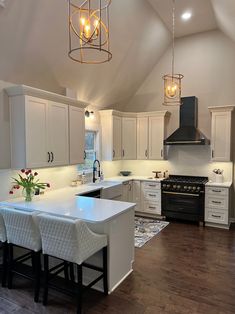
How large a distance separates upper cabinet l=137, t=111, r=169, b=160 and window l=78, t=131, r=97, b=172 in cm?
118

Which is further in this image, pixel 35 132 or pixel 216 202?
pixel 216 202

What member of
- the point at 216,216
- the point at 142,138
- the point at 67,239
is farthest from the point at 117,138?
the point at 67,239

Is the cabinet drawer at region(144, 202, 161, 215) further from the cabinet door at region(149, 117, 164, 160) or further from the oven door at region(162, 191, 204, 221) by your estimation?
the cabinet door at region(149, 117, 164, 160)

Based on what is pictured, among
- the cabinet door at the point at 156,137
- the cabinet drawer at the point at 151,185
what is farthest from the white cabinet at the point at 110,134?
the cabinet drawer at the point at 151,185

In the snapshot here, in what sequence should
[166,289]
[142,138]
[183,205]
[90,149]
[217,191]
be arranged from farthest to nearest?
[142,138] → [90,149] → [183,205] → [217,191] → [166,289]

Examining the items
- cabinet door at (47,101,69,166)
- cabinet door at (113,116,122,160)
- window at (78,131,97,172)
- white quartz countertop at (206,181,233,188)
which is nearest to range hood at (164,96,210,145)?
white quartz countertop at (206,181,233,188)

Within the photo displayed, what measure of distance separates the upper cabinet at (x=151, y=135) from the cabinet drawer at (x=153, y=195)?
855 mm

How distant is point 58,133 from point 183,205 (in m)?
3.18

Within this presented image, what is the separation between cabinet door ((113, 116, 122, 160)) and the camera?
5848 millimetres

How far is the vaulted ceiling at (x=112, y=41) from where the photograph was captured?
10.2 feet

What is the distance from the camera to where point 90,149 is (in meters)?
5.75

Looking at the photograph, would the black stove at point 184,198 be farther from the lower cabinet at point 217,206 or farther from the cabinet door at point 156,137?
the cabinet door at point 156,137

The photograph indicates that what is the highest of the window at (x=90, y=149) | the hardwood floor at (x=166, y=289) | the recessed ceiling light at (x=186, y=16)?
the recessed ceiling light at (x=186, y=16)

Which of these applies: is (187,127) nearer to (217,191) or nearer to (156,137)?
(156,137)
